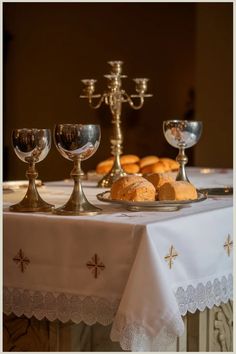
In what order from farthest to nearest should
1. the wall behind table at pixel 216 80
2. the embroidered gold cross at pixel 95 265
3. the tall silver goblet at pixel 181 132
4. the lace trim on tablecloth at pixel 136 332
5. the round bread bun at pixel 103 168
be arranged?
the wall behind table at pixel 216 80 → the round bread bun at pixel 103 168 → the tall silver goblet at pixel 181 132 → the embroidered gold cross at pixel 95 265 → the lace trim on tablecloth at pixel 136 332

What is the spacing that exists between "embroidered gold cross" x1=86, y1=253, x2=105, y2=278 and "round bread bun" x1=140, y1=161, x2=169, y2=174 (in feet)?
4.11

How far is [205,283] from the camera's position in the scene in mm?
2010

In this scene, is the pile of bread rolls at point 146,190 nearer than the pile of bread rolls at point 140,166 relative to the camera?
Yes

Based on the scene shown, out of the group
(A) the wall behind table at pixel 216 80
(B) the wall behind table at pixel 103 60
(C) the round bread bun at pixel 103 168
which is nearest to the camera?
(C) the round bread bun at pixel 103 168

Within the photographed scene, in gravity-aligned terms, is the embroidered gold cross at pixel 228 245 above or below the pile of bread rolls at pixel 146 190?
below

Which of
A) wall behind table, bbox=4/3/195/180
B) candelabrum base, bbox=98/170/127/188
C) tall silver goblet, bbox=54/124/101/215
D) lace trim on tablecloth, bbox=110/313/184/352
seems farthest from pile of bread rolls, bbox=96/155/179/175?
wall behind table, bbox=4/3/195/180

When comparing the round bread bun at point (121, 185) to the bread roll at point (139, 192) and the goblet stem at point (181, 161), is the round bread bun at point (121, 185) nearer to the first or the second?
the bread roll at point (139, 192)

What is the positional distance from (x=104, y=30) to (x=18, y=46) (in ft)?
3.25

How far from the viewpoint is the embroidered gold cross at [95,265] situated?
6.10 ft

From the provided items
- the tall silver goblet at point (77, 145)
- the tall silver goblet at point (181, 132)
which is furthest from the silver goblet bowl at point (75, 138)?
the tall silver goblet at point (181, 132)

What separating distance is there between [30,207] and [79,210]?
158 mm

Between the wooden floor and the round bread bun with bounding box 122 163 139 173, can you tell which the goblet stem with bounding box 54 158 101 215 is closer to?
the wooden floor

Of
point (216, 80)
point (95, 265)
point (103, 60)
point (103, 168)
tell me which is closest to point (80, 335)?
point (95, 265)

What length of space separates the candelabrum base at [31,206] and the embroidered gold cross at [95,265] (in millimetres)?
249
